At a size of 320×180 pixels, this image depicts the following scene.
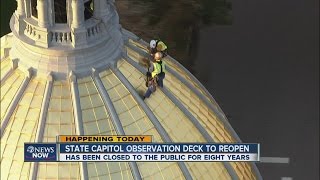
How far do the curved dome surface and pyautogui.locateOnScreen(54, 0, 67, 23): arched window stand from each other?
2.03m

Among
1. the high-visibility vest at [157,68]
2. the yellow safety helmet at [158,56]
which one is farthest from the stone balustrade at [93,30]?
the high-visibility vest at [157,68]

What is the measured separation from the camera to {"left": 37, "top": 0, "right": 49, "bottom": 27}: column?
2695 centimetres

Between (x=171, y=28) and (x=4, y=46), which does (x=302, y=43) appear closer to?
(x=171, y=28)

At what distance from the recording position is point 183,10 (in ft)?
238

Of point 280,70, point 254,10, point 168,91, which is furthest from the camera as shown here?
point 254,10

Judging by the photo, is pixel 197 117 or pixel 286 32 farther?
pixel 286 32

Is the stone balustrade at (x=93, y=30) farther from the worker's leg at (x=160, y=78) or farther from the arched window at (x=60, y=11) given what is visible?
the worker's leg at (x=160, y=78)

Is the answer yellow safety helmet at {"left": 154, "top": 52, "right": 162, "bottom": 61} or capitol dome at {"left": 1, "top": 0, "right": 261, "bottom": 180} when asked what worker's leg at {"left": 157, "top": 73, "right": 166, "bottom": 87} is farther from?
yellow safety helmet at {"left": 154, "top": 52, "right": 162, "bottom": 61}

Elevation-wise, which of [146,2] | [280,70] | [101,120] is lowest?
[280,70]

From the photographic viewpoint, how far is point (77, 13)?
89.1 ft

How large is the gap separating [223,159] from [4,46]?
32.2ft

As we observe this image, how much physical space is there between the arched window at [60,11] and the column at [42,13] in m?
0.46

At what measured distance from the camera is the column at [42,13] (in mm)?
26953

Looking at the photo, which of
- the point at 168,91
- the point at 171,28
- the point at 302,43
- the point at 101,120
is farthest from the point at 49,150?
the point at 302,43
